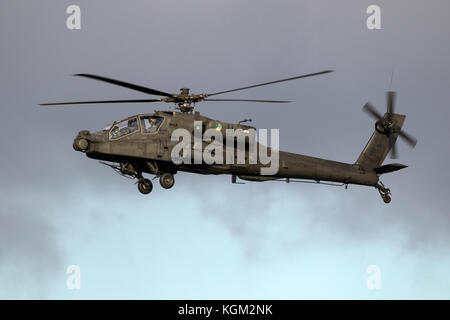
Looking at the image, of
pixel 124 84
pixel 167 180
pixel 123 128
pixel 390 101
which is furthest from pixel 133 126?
pixel 390 101

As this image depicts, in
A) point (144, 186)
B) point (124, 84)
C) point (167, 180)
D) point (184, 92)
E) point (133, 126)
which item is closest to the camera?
point (124, 84)

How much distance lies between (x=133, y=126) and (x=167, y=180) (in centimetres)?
307

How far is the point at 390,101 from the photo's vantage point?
40469mm

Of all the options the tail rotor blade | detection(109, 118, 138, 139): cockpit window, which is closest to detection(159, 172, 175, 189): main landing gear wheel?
detection(109, 118, 138, 139): cockpit window

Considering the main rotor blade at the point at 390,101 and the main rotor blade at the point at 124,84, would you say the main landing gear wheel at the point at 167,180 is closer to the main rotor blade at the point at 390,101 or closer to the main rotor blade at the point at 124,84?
the main rotor blade at the point at 124,84

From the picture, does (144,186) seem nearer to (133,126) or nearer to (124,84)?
(133,126)

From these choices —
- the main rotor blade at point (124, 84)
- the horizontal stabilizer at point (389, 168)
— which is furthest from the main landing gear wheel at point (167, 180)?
the horizontal stabilizer at point (389, 168)

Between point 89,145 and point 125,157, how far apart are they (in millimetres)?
1777

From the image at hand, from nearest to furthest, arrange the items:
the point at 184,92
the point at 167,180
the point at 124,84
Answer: the point at 124,84 → the point at 167,180 → the point at 184,92

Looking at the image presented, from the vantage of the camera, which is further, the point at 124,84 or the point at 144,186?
the point at 144,186

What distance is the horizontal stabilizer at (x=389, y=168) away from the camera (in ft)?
123

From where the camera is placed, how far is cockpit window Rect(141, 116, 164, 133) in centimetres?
3299
